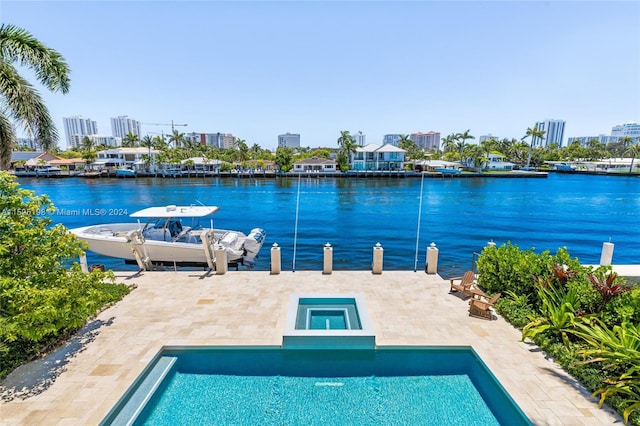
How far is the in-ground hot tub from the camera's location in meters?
7.15

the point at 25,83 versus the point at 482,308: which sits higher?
the point at 25,83

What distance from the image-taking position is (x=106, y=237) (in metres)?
14.5

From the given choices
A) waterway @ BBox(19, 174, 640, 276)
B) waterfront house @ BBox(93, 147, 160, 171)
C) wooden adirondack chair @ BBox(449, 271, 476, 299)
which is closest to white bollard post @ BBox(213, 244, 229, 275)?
waterway @ BBox(19, 174, 640, 276)

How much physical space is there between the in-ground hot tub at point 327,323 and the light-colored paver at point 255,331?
15.0 inches

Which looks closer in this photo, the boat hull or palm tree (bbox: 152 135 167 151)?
the boat hull

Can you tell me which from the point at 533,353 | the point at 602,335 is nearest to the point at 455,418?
the point at 533,353

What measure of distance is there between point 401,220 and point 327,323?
2427 centimetres

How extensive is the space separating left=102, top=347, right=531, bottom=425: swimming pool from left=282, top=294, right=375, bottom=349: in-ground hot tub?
22 cm

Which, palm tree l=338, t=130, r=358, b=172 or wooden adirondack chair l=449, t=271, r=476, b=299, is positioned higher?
palm tree l=338, t=130, r=358, b=172

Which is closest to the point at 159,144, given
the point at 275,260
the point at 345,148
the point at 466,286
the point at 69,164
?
the point at 69,164

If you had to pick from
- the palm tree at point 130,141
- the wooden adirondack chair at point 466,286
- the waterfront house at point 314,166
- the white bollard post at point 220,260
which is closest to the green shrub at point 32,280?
the white bollard post at point 220,260

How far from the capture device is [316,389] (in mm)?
6309

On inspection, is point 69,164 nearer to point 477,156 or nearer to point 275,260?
point 275,260

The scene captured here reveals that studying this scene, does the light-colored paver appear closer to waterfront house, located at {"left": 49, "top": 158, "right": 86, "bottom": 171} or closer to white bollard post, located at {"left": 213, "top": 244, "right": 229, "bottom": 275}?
white bollard post, located at {"left": 213, "top": 244, "right": 229, "bottom": 275}
